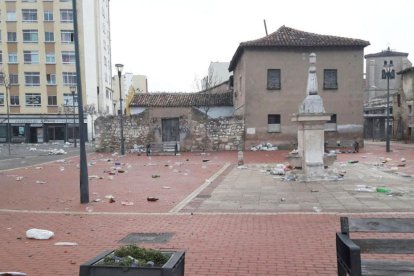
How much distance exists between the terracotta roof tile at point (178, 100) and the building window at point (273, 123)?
8.07m

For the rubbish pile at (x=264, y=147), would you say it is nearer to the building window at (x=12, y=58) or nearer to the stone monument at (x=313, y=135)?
the stone monument at (x=313, y=135)

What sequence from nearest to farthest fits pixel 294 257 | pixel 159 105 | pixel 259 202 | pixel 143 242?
pixel 294 257 < pixel 143 242 < pixel 259 202 < pixel 159 105

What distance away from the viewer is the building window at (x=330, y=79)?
32438 mm

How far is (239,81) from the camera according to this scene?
3541 cm

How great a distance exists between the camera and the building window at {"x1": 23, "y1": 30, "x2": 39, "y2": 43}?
179 ft

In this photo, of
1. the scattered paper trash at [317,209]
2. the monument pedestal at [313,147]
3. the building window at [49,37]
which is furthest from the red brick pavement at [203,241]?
the building window at [49,37]

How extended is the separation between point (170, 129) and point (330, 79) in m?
12.5

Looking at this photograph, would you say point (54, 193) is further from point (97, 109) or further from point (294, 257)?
point (97, 109)

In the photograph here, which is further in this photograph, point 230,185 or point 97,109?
point 97,109

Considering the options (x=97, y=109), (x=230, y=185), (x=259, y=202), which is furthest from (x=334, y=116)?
(x=97, y=109)

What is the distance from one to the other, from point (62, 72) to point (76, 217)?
163 ft

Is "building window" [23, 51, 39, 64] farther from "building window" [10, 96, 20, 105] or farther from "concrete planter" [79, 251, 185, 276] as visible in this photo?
"concrete planter" [79, 251, 185, 276]

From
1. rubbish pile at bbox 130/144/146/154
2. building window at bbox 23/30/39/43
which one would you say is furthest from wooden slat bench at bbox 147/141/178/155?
building window at bbox 23/30/39/43

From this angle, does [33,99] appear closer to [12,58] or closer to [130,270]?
[12,58]
